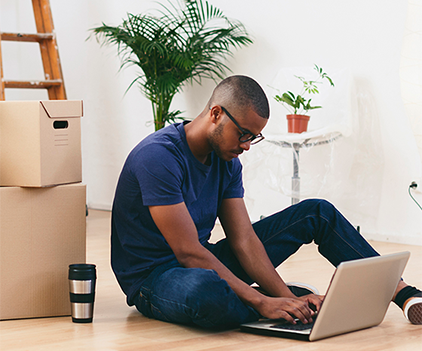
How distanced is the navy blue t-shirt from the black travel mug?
0.31 feet

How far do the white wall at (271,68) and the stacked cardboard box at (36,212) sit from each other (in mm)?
1975

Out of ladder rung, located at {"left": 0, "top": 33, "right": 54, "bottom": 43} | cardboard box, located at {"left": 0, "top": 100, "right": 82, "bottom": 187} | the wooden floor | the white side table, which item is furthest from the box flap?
ladder rung, located at {"left": 0, "top": 33, "right": 54, "bottom": 43}

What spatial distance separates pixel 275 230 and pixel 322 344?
427mm

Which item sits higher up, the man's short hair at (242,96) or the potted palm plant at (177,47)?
the potted palm plant at (177,47)

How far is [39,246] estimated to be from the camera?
1.72 m

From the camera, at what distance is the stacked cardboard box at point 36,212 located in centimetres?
168

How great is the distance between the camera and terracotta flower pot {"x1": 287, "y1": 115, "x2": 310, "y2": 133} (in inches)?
130

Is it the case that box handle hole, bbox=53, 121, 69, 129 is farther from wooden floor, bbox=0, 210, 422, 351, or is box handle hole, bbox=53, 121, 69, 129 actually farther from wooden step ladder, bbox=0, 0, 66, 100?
wooden step ladder, bbox=0, 0, 66, 100

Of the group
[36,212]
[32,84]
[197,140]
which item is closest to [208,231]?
[197,140]

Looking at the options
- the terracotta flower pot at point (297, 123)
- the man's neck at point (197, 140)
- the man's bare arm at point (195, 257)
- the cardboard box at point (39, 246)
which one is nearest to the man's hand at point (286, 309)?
the man's bare arm at point (195, 257)

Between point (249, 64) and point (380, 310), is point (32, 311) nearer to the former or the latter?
point (380, 310)

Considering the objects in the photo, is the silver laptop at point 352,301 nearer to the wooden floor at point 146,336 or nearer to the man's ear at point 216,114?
the wooden floor at point 146,336

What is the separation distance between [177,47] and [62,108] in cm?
241

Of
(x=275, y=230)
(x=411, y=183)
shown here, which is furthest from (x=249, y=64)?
(x=275, y=230)
